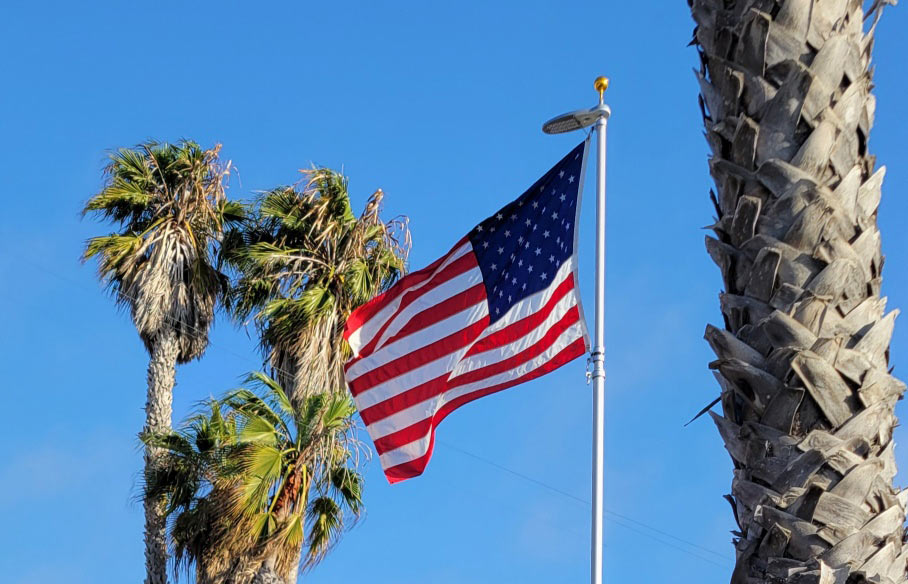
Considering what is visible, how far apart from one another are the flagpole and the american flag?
237 millimetres

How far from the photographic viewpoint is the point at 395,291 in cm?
1132

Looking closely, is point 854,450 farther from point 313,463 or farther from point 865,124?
point 313,463

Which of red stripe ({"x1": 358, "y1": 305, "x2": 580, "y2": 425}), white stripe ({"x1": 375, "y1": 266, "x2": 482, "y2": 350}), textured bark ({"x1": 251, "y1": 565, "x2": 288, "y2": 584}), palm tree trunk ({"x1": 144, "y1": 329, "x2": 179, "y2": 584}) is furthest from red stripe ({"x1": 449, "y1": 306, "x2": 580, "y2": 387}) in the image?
palm tree trunk ({"x1": 144, "y1": 329, "x2": 179, "y2": 584})

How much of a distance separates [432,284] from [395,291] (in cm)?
40

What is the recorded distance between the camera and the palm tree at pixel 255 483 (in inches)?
655

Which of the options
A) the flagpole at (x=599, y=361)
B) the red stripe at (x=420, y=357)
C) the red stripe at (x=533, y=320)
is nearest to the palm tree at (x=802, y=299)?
the flagpole at (x=599, y=361)

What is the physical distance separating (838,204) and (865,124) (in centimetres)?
49

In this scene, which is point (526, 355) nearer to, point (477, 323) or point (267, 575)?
point (477, 323)

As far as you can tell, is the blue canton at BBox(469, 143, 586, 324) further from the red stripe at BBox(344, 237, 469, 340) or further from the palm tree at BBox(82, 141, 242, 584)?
the palm tree at BBox(82, 141, 242, 584)

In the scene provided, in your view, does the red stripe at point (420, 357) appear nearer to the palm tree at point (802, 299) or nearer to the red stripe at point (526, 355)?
the red stripe at point (526, 355)

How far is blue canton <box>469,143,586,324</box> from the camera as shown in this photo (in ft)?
33.9

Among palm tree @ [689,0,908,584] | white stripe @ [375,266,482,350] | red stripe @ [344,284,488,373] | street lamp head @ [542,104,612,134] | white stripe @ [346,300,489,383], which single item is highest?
street lamp head @ [542,104,612,134]

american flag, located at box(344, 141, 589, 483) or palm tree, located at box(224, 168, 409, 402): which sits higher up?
palm tree, located at box(224, 168, 409, 402)

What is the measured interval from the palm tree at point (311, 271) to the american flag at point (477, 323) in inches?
312
